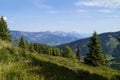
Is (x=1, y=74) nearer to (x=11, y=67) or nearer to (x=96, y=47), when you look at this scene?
(x=11, y=67)

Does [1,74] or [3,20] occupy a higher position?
[3,20]

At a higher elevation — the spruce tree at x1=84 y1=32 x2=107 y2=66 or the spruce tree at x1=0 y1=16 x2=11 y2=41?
the spruce tree at x1=0 y1=16 x2=11 y2=41

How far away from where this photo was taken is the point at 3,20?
8519 cm

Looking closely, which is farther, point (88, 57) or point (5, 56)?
point (88, 57)

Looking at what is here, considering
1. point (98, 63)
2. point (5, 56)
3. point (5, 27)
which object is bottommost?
point (98, 63)

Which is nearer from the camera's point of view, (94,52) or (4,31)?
(94,52)

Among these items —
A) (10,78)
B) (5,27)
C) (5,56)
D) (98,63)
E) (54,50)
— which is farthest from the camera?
(54,50)

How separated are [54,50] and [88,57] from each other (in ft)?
309

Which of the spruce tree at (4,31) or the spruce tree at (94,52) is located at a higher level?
the spruce tree at (4,31)

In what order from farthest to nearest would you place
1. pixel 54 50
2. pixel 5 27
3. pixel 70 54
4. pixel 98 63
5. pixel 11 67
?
pixel 54 50 → pixel 70 54 → pixel 5 27 → pixel 98 63 → pixel 11 67

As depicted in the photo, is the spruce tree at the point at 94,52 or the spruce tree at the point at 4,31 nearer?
the spruce tree at the point at 94,52

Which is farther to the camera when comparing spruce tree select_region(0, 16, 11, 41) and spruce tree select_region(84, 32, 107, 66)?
spruce tree select_region(0, 16, 11, 41)

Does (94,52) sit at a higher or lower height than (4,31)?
lower

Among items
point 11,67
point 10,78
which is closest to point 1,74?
point 10,78
